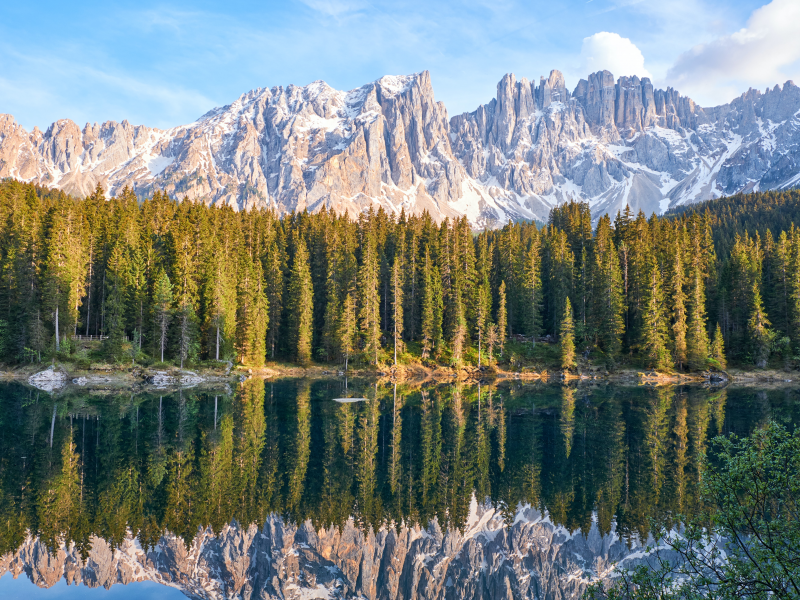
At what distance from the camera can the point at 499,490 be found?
77.5 feet

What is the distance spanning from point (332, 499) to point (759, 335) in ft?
229

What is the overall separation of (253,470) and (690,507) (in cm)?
1853

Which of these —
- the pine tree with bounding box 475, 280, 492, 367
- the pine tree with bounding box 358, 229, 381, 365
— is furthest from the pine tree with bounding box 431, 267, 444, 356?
the pine tree with bounding box 358, 229, 381, 365

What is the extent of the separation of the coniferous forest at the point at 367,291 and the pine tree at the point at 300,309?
11.3 inches

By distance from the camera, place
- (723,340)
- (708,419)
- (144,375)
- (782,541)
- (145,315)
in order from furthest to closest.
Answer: (723,340), (145,315), (144,375), (708,419), (782,541)

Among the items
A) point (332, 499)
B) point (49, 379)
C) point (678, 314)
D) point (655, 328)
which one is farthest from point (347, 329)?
point (332, 499)

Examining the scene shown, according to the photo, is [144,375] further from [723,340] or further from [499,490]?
[723,340]

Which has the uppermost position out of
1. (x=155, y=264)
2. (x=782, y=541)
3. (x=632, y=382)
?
(x=155, y=264)

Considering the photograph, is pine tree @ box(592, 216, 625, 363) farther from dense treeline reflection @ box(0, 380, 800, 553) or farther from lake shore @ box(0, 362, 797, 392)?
dense treeline reflection @ box(0, 380, 800, 553)

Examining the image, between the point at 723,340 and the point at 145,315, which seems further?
the point at 723,340

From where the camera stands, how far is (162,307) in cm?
6188

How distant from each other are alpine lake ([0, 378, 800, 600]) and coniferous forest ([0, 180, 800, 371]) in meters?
25.5

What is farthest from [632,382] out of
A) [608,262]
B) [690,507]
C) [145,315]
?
[145,315]

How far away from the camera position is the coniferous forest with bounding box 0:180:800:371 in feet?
205
